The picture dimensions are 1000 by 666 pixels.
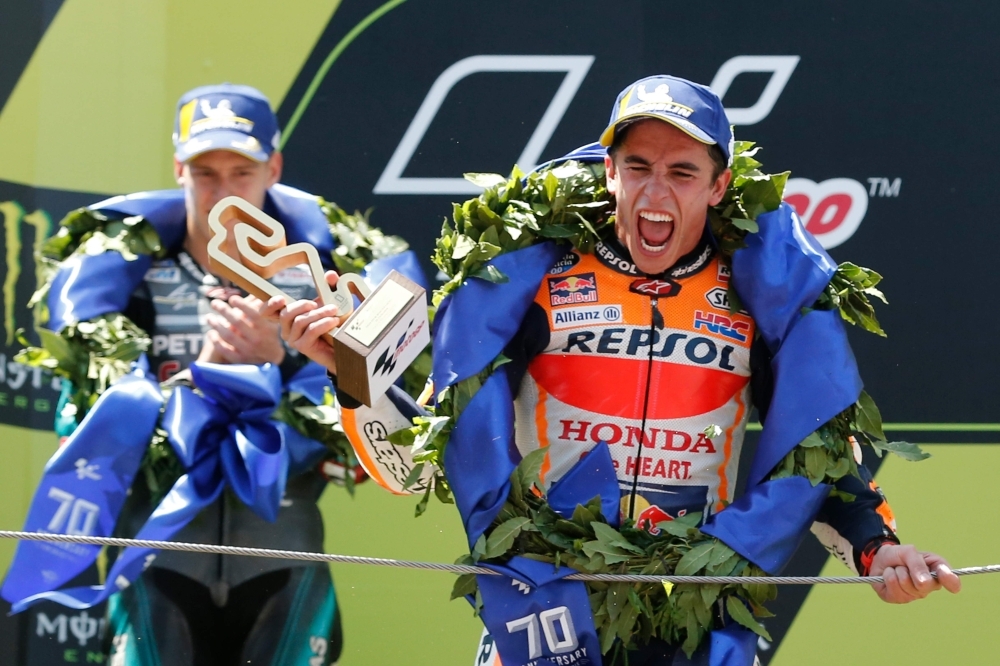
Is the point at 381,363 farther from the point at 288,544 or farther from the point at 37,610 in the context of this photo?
the point at 37,610

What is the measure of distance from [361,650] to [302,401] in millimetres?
1070

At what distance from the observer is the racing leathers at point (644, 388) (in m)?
2.94

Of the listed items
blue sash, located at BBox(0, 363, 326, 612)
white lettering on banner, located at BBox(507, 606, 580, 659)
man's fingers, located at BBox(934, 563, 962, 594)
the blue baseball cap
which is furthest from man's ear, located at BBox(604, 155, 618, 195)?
the blue baseball cap

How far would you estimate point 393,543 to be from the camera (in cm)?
470

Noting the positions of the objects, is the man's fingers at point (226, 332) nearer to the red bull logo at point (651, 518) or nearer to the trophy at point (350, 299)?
the trophy at point (350, 299)

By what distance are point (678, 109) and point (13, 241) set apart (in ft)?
8.67

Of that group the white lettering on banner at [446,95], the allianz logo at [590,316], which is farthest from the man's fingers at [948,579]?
the white lettering on banner at [446,95]

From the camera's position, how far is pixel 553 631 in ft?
9.16

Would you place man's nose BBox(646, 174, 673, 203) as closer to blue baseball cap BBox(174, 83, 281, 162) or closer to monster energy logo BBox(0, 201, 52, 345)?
blue baseball cap BBox(174, 83, 281, 162)

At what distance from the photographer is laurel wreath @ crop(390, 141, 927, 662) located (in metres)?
2.82

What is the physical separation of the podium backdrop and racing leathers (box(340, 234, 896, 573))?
1648mm

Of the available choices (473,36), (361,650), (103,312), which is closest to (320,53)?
(473,36)

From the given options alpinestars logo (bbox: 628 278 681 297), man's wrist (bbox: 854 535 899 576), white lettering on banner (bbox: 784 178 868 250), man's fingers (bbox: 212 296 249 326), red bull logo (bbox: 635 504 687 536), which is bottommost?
man's wrist (bbox: 854 535 899 576)

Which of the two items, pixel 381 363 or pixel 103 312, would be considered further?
pixel 103 312
